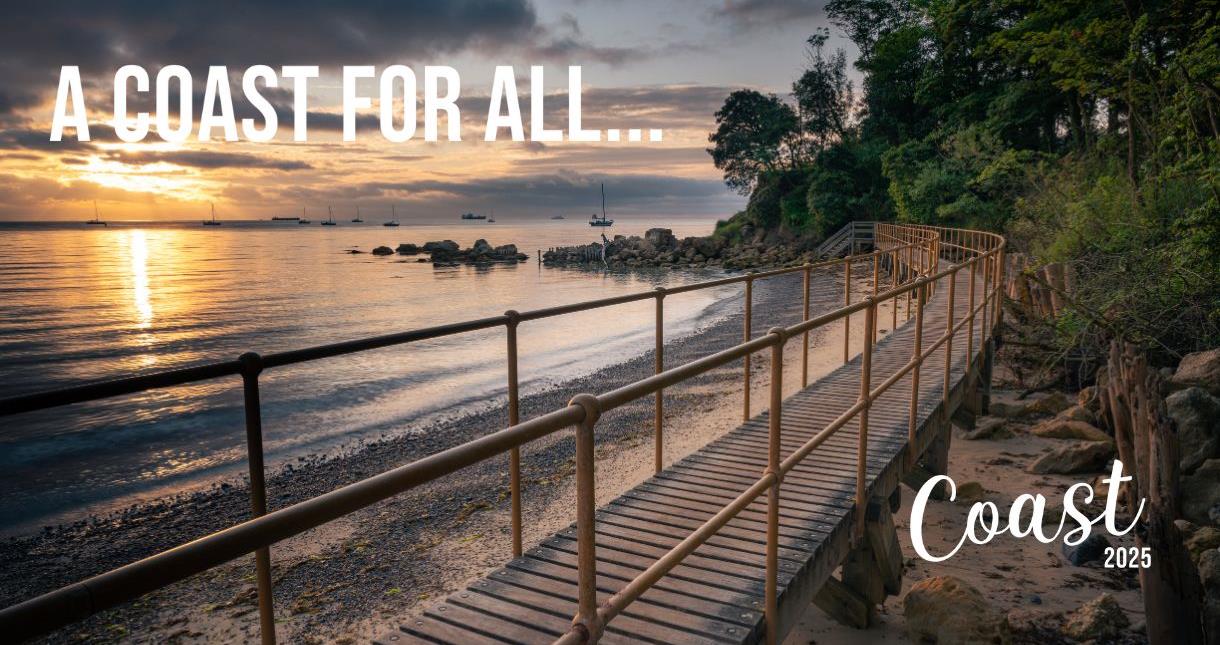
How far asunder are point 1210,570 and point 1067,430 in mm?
4129

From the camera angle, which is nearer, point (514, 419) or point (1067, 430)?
point (514, 419)

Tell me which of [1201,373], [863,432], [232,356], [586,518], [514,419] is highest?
[586,518]

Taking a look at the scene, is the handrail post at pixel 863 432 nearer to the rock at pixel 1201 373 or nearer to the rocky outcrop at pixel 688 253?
the rock at pixel 1201 373

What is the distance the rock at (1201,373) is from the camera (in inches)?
313

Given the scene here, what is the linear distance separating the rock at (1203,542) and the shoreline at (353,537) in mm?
5094

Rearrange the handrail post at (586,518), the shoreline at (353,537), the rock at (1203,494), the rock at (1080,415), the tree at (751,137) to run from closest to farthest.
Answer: the handrail post at (586,518)
the shoreline at (353,537)
the rock at (1203,494)
the rock at (1080,415)
the tree at (751,137)

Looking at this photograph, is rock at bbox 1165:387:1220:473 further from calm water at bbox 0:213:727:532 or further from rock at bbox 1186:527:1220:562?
calm water at bbox 0:213:727:532

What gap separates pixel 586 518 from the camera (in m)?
1.99

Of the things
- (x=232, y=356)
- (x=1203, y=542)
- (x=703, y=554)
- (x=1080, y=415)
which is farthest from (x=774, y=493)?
(x=232, y=356)

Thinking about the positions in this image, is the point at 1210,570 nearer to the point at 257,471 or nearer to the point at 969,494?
the point at 969,494

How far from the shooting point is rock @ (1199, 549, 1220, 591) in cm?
499

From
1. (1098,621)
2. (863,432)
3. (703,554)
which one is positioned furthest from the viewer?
(1098,621)

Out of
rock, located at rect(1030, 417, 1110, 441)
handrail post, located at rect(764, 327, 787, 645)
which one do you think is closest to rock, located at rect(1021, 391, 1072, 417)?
rock, located at rect(1030, 417, 1110, 441)

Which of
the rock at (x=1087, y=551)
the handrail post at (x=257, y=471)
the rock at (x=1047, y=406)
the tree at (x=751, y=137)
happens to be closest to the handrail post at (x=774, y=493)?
the handrail post at (x=257, y=471)
